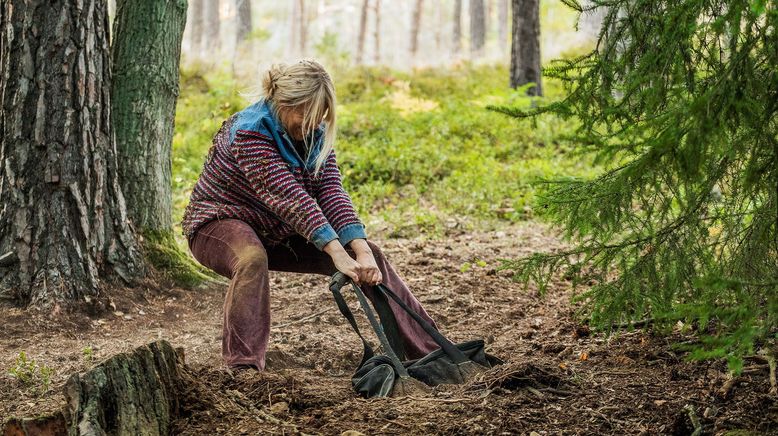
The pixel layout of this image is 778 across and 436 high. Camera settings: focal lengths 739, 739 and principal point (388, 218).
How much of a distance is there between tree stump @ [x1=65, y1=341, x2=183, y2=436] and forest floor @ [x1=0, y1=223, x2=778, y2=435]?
10 cm

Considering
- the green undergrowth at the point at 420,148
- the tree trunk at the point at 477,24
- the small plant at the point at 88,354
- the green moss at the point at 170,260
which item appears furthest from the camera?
the tree trunk at the point at 477,24

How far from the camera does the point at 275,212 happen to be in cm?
385

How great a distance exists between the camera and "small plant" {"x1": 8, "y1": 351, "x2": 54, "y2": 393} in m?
3.83

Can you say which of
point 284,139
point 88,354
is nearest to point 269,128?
point 284,139

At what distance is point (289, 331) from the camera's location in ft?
16.5

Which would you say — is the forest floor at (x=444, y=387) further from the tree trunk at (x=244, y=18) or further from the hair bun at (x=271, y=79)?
the tree trunk at (x=244, y=18)

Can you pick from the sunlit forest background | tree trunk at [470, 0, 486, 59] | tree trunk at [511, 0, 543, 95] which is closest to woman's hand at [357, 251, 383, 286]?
the sunlit forest background

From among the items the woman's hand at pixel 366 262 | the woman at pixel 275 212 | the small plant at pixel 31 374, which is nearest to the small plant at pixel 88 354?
the small plant at pixel 31 374

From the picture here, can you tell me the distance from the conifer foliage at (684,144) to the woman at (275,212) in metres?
1.00

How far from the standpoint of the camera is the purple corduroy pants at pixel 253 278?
12.2 ft

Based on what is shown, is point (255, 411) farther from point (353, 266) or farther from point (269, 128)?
point (269, 128)

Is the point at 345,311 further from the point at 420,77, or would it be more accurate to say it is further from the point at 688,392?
the point at 420,77

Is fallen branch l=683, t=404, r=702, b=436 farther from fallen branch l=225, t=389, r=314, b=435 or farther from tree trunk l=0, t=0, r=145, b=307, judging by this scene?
tree trunk l=0, t=0, r=145, b=307

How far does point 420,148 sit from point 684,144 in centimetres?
802
